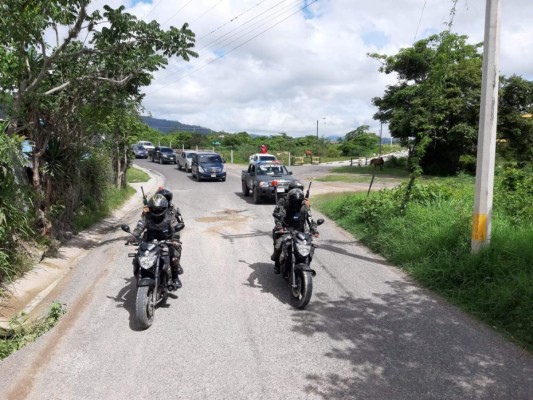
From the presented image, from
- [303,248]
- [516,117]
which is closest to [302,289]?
[303,248]

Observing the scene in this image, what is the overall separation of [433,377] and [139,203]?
14.6 m

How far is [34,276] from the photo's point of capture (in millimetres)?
7277

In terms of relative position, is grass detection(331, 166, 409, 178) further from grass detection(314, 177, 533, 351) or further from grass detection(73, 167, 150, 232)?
grass detection(314, 177, 533, 351)

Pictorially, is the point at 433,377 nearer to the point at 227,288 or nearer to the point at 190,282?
the point at 227,288

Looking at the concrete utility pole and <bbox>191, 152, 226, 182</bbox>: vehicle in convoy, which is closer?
the concrete utility pole

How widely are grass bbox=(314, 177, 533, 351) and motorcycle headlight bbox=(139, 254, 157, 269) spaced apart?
13.4ft

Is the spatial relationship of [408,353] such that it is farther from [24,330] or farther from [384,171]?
[384,171]

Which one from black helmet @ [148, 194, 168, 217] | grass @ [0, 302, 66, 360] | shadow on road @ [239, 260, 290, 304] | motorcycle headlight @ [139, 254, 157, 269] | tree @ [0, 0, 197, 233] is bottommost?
grass @ [0, 302, 66, 360]

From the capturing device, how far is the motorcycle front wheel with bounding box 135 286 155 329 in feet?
16.5

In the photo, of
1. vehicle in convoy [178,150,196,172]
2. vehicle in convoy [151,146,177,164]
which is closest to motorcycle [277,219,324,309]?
vehicle in convoy [178,150,196,172]

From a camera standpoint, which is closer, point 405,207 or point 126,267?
point 126,267

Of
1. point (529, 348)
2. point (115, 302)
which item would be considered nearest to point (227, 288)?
point (115, 302)

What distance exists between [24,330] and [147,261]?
1738 mm

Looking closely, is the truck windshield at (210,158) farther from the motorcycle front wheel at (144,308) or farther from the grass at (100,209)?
the motorcycle front wheel at (144,308)
